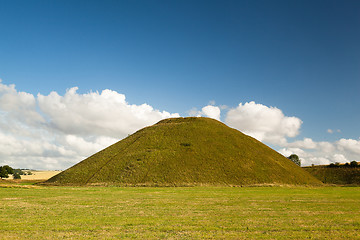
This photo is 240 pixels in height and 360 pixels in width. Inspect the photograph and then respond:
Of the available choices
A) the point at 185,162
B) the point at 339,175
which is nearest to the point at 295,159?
the point at 339,175

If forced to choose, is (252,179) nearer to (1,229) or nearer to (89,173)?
(89,173)

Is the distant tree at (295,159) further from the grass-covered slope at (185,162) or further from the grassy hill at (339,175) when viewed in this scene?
the grass-covered slope at (185,162)

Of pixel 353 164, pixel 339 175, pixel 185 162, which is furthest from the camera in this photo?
pixel 353 164

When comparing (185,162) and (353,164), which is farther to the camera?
(353,164)

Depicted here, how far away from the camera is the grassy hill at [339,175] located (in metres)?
93.0

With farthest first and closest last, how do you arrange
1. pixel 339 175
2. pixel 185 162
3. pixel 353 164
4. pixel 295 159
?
pixel 295 159
pixel 353 164
pixel 339 175
pixel 185 162

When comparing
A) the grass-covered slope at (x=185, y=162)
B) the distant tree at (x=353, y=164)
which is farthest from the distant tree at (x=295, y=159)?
the grass-covered slope at (x=185, y=162)

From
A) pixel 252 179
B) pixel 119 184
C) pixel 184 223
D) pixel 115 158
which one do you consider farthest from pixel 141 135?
pixel 184 223

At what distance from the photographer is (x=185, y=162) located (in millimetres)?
71438

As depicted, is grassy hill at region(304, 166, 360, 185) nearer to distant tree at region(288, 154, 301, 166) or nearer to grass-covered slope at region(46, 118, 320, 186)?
grass-covered slope at region(46, 118, 320, 186)

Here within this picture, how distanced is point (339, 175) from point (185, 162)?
2461 inches

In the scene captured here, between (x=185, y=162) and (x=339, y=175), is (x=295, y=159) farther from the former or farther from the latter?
(x=185, y=162)

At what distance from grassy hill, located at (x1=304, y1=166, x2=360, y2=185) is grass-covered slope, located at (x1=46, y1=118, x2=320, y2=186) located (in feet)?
71.5

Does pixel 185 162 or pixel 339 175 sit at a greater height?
pixel 185 162
